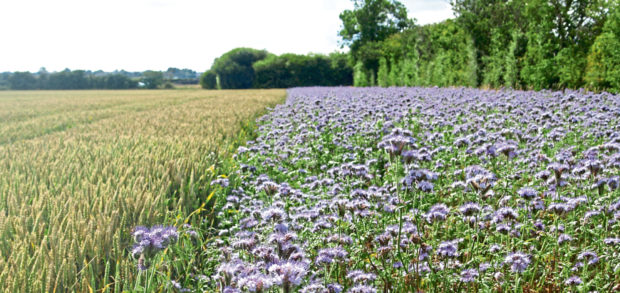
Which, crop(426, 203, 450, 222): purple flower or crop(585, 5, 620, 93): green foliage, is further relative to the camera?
crop(585, 5, 620, 93): green foliage

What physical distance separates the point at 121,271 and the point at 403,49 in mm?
36816

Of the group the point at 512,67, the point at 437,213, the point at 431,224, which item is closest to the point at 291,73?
the point at 512,67

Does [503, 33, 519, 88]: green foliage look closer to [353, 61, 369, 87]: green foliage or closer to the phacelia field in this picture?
the phacelia field

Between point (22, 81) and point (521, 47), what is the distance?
8636 centimetres

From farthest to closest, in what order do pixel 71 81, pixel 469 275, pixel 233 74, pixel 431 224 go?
pixel 71 81 < pixel 233 74 < pixel 431 224 < pixel 469 275

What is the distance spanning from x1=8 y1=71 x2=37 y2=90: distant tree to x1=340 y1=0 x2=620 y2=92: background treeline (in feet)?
242

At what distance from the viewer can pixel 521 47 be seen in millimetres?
19766

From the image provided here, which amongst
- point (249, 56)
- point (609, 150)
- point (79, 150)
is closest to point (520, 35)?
point (609, 150)

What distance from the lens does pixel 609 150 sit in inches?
178

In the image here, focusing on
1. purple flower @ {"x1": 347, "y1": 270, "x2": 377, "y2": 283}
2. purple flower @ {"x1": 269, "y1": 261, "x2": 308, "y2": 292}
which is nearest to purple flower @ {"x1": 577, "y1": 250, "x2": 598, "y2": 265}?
purple flower @ {"x1": 347, "y1": 270, "x2": 377, "y2": 283}

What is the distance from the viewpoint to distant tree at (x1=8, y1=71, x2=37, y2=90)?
2950 inches

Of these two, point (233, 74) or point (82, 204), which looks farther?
point (233, 74)

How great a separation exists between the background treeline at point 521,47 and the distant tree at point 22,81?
73893mm

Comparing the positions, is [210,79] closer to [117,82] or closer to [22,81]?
[117,82]
